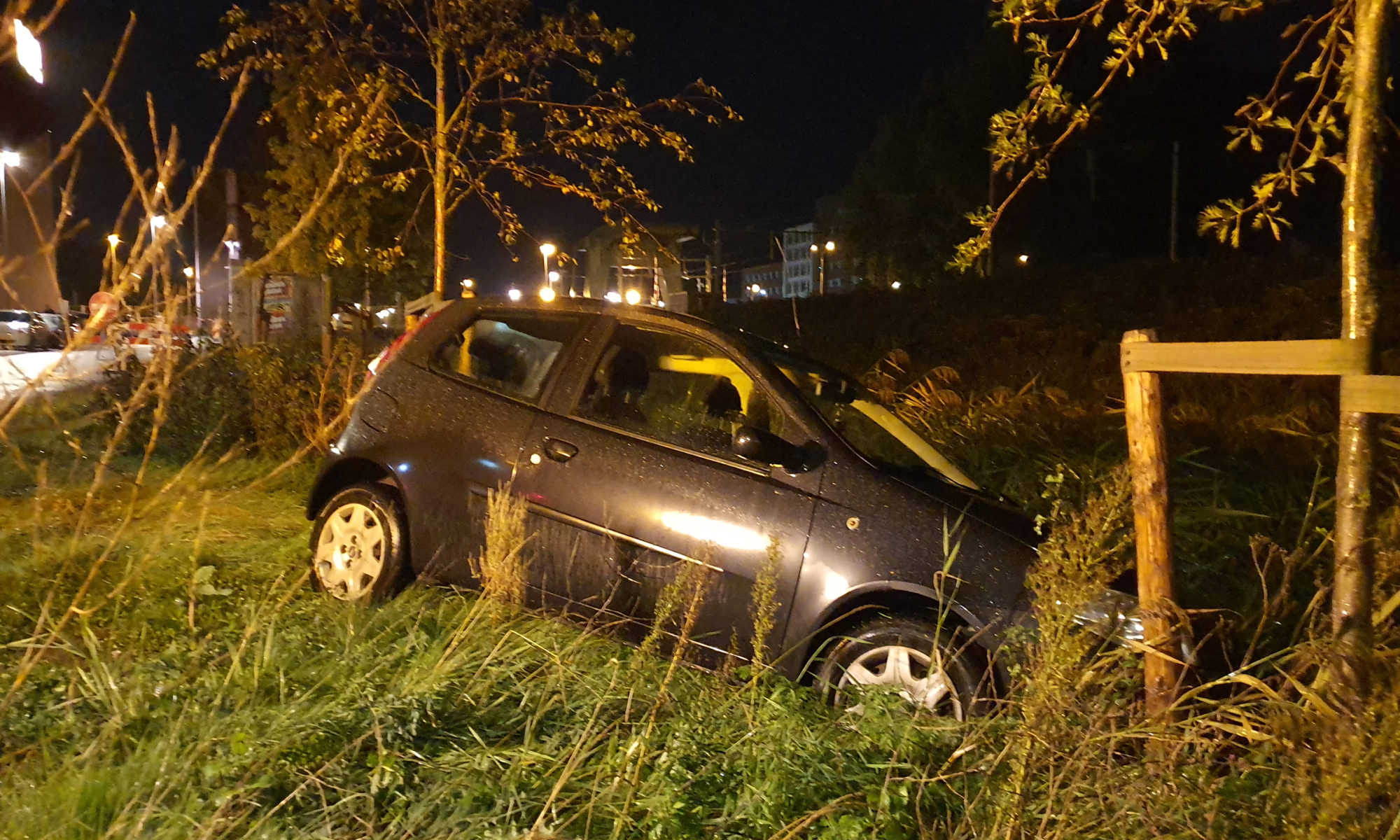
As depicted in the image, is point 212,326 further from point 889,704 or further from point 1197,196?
point 1197,196

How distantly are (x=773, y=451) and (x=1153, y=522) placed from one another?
4.53ft

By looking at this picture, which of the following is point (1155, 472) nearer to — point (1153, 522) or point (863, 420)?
point (1153, 522)

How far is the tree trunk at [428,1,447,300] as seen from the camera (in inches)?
333

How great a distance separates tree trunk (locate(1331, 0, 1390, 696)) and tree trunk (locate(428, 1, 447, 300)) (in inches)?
270

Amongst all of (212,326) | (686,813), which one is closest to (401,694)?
(686,813)

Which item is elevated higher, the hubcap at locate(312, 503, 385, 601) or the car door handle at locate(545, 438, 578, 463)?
the car door handle at locate(545, 438, 578, 463)

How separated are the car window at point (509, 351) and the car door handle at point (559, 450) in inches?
11.0

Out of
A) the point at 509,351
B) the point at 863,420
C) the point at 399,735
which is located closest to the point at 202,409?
the point at 509,351

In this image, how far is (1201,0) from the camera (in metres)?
4.13

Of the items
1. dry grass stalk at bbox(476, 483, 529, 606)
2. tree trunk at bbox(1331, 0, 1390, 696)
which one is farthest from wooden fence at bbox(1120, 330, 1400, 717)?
dry grass stalk at bbox(476, 483, 529, 606)

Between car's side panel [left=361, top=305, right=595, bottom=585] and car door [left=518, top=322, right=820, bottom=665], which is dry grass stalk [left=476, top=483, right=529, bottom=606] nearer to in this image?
car door [left=518, top=322, right=820, bottom=665]

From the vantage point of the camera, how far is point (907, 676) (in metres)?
3.74

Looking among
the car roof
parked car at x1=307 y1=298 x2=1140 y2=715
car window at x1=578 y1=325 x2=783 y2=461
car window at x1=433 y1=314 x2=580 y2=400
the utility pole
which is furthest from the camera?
the utility pole

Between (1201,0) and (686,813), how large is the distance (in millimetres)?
3578
